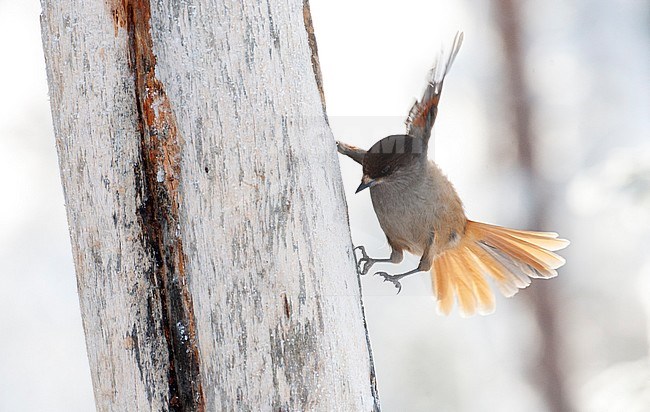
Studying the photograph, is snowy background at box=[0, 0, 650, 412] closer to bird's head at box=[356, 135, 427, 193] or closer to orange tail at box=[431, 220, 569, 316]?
orange tail at box=[431, 220, 569, 316]

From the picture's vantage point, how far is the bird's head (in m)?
2.19

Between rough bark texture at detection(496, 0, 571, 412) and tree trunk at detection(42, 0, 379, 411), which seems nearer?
tree trunk at detection(42, 0, 379, 411)

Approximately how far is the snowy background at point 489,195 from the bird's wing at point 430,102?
4.08 ft

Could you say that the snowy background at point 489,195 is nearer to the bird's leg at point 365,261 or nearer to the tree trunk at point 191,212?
the bird's leg at point 365,261

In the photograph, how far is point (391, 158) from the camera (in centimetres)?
221

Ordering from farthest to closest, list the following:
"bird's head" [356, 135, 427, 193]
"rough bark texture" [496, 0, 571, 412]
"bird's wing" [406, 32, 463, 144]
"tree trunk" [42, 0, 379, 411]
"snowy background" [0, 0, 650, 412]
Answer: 1. "rough bark texture" [496, 0, 571, 412]
2. "snowy background" [0, 0, 650, 412]
3. "bird's head" [356, 135, 427, 193]
4. "bird's wing" [406, 32, 463, 144]
5. "tree trunk" [42, 0, 379, 411]

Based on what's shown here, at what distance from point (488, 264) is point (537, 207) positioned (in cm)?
122

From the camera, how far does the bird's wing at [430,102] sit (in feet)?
6.18

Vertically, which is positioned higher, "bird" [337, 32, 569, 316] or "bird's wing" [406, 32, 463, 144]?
"bird's wing" [406, 32, 463, 144]

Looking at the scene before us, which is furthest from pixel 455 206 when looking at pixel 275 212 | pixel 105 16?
pixel 105 16

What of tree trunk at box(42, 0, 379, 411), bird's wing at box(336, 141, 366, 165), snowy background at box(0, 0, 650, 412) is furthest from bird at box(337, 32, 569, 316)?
snowy background at box(0, 0, 650, 412)

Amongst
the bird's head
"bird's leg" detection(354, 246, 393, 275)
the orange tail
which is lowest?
the orange tail

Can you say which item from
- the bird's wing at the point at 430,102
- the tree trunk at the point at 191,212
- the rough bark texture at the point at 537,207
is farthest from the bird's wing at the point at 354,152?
the rough bark texture at the point at 537,207

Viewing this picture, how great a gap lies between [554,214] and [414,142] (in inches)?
68.0
